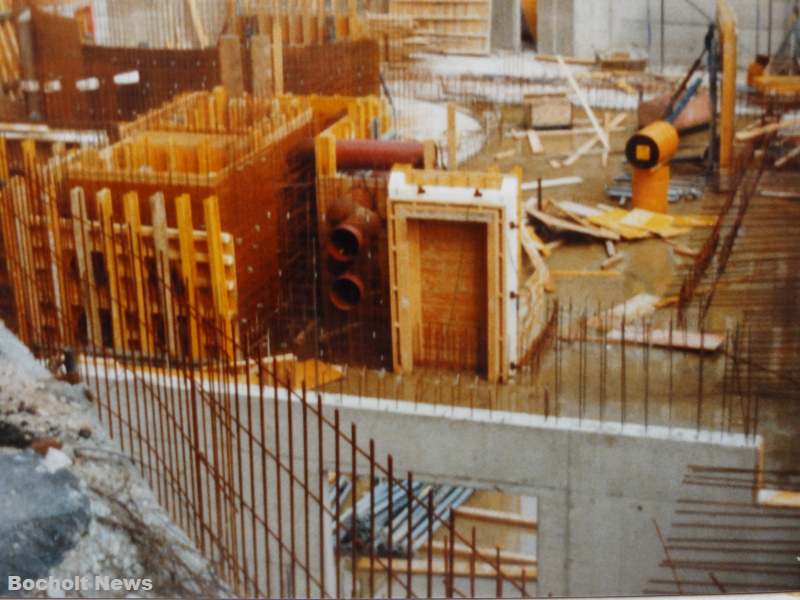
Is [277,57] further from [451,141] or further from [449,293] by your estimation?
[449,293]

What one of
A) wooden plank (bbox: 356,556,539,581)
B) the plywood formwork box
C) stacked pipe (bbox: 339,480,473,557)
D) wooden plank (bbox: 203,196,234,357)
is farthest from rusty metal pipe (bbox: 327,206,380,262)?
stacked pipe (bbox: 339,480,473,557)

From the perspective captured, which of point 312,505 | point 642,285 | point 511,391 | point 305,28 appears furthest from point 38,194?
point 642,285

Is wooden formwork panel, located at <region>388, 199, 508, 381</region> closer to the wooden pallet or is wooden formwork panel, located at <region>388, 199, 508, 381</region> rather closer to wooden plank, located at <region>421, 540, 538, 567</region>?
the wooden pallet

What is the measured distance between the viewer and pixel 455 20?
11.2 m

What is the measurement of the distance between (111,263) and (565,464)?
3.60 meters

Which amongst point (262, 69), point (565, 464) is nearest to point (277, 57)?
point (262, 69)

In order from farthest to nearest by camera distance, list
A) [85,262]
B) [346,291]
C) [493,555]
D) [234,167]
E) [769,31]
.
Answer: [493,555] → [346,291] → [234,167] → [85,262] → [769,31]

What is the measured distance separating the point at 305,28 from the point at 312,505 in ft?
11.6

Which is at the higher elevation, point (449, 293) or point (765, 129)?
point (765, 129)

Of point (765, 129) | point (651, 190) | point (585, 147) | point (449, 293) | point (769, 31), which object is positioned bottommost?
point (449, 293)

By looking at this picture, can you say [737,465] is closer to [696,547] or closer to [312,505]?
[696,547]

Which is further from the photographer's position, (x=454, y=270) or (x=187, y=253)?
(x=454, y=270)

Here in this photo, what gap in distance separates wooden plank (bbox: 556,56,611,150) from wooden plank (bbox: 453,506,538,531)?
11.9 feet

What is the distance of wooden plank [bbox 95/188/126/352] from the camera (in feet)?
38.4
